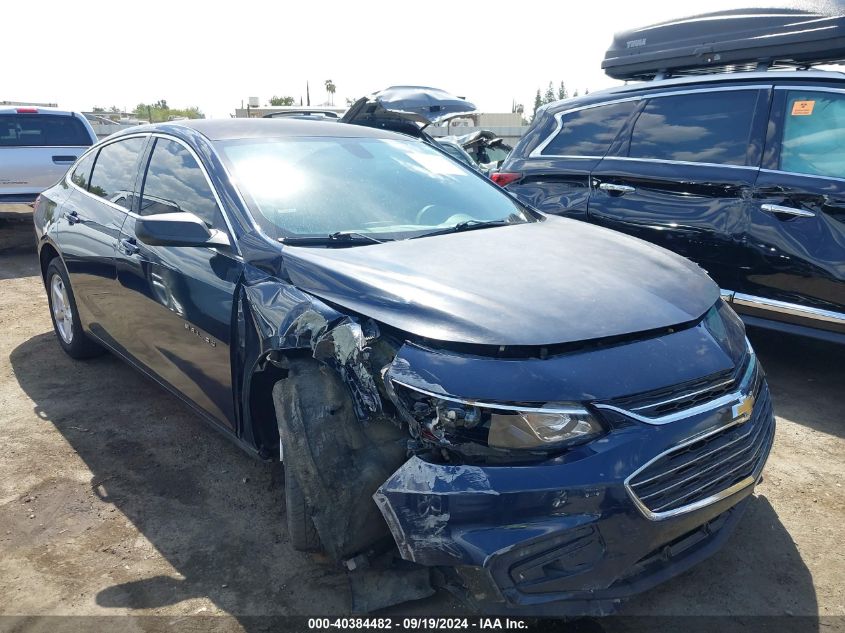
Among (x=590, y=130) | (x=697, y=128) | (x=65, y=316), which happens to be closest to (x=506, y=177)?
(x=590, y=130)

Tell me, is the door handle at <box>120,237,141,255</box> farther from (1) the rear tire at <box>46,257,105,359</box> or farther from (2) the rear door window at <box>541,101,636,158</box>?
(2) the rear door window at <box>541,101,636,158</box>

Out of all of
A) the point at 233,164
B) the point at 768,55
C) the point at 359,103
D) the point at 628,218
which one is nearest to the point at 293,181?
the point at 233,164

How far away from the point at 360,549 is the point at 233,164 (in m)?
1.77

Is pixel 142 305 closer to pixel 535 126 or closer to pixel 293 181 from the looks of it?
pixel 293 181

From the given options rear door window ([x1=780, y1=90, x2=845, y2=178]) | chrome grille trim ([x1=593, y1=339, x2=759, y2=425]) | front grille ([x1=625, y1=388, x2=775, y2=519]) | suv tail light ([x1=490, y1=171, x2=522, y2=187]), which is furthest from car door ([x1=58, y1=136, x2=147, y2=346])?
rear door window ([x1=780, y1=90, x2=845, y2=178])

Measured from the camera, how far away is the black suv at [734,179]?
3744mm

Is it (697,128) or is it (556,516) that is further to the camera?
(697,128)

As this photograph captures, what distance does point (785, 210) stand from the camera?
3826mm

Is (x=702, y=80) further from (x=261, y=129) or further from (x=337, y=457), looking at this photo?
(x=337, y=457)

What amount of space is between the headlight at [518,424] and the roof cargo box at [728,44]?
3.95 m

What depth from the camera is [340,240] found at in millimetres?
2625

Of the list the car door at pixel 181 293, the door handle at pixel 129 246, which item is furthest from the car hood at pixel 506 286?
the door handle at pixel 129 246

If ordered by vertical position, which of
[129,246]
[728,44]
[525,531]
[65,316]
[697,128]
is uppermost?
[728,44]

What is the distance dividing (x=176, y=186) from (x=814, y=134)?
3.59 metres
